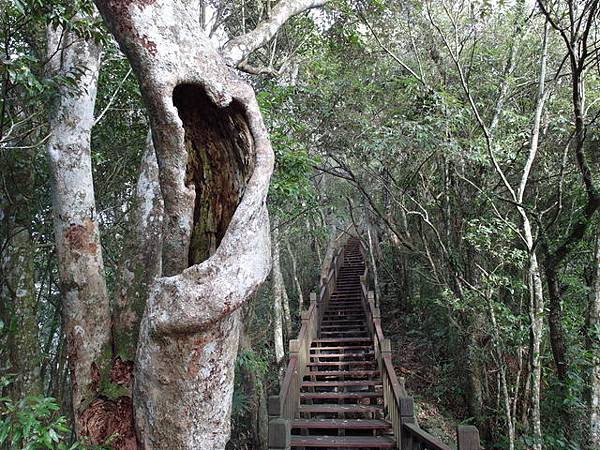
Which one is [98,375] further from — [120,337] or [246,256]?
[246,256]

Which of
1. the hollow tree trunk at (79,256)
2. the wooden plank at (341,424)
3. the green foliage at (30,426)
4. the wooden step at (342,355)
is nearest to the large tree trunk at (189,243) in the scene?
the green foliage at (30,426)

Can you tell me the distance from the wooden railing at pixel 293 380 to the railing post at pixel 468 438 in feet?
5.39

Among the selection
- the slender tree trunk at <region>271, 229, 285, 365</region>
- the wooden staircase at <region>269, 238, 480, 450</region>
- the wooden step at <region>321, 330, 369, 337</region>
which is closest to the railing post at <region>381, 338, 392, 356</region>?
the wooden staircase at <region>269, 238, 480, 450</region>

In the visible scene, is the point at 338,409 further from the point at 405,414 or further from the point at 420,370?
the point at 420,370

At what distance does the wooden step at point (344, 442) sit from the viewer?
5219 millimetres

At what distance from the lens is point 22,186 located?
4.45m

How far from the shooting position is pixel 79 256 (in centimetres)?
250

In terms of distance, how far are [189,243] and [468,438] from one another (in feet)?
8.38

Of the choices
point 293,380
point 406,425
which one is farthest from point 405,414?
point 293,380

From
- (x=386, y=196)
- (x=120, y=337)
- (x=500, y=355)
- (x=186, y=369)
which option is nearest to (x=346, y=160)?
(x=386, y=196)

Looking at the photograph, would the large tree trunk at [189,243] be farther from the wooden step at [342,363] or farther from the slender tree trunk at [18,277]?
the wooden step at [342,363]

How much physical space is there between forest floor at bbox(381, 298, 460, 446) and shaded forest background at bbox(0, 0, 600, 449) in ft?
0.14

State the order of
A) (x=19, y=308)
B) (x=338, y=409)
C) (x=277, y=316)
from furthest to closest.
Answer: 1. (x=277, y=316)
2. (x=338, y=409)
3. (x=19, y=308)

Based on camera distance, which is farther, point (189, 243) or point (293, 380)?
point (293, 380)
